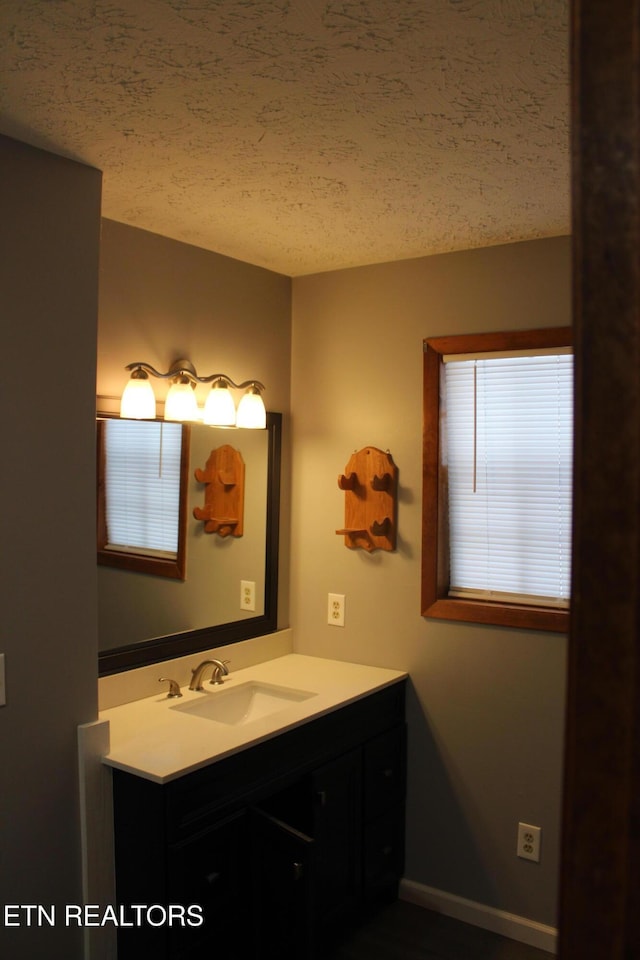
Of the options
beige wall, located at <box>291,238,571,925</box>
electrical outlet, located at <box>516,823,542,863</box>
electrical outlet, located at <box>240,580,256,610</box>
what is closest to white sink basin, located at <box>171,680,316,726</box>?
electrical outlet, located at <box>240,580,256,610</box>

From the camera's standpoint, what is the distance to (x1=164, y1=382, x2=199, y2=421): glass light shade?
271cm

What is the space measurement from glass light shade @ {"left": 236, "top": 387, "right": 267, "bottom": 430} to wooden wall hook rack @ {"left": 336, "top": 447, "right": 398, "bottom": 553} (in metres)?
0.40

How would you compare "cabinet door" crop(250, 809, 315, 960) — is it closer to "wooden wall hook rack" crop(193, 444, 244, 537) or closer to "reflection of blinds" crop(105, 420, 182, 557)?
"reflection of blinds" crop(105, 420, 182, 557)

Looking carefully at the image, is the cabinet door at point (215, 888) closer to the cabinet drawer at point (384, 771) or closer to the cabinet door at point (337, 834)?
the cabinet door at point (337, 834)

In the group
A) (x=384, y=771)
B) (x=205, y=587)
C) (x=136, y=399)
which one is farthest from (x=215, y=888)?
(x=136, y=399)

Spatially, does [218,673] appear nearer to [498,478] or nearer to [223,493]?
[223,493]

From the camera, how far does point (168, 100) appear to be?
5.73ft

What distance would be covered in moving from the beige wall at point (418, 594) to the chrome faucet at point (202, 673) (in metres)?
0.57

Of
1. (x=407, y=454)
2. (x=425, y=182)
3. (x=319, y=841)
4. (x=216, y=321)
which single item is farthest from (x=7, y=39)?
(x=319, y=841)

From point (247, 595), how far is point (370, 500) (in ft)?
2.07

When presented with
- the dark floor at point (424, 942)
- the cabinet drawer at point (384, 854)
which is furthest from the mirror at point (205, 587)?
the dark floor at point (424, 942)

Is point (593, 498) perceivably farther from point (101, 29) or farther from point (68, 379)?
point (68, 379)

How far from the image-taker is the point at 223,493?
3.03 metres

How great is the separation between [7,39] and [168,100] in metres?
0.36
